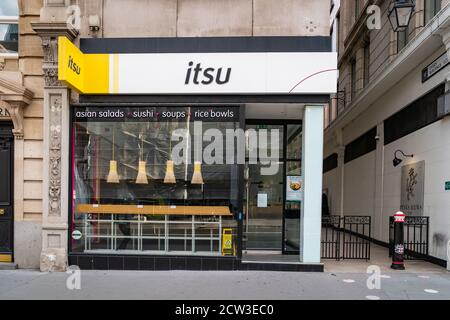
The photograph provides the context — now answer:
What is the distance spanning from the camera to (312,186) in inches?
318

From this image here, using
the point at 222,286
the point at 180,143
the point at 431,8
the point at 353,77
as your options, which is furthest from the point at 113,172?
the point at 353,77

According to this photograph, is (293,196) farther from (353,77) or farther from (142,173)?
(353,77)

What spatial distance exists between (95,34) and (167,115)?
230 centimetres

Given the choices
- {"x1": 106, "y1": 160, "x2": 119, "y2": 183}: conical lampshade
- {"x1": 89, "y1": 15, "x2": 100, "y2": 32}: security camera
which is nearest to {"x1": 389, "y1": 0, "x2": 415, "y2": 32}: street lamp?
{"x1": 89, "y1": 15, "x2": 100, "y2": 32}: security camera

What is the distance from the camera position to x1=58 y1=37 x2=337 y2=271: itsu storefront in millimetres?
8031

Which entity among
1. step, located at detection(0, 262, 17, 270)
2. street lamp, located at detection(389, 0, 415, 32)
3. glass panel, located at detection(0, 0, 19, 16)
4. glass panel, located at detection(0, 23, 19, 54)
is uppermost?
street lamp, located at detection(389, 0, 415, 32)

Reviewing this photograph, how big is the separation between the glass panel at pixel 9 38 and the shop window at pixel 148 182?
210 centimetres

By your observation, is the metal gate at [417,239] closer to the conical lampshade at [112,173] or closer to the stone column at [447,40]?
the stone column at [447,40]

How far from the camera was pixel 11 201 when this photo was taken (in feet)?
27.8

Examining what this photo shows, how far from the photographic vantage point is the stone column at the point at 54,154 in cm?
811

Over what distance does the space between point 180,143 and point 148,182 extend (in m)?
1.11

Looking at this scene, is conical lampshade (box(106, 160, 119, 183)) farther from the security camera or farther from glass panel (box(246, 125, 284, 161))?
glass panel (box(246, 125, 284, 161))

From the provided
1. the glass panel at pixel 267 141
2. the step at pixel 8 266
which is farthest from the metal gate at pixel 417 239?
the step at pixel 8 266

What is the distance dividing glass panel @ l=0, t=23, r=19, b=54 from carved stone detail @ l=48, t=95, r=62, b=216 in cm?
167
